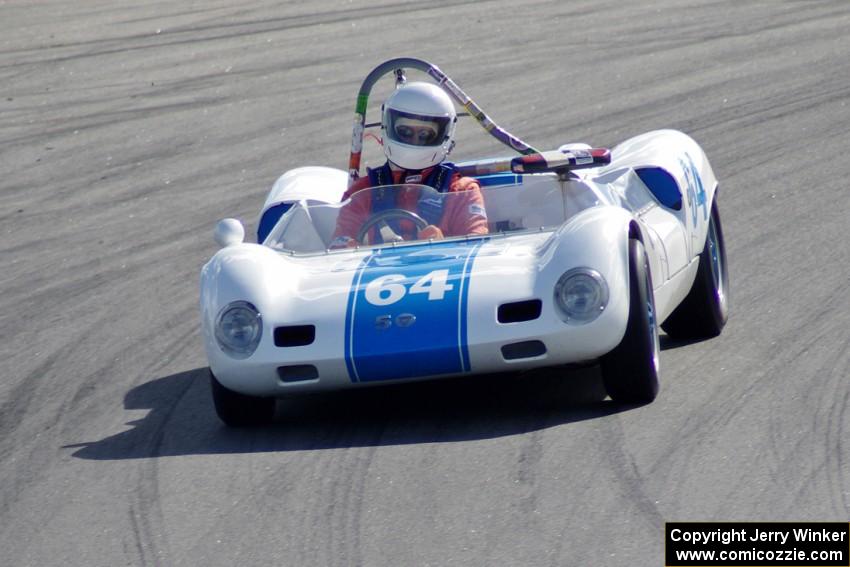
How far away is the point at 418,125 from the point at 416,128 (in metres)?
0.02

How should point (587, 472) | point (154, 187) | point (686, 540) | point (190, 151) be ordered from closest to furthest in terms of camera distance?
point (686, 540), point (587, 472), point (154, 187), point (190, 151)

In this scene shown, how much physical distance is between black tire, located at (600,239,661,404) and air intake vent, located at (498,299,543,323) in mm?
346

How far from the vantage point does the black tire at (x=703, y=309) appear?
7.99 metres

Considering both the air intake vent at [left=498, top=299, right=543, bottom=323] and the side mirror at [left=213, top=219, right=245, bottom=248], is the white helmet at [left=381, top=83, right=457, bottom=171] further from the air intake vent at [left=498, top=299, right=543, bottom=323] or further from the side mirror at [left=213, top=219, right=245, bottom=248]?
the air intake vent at [left=498, top=299, right=543, bottom=323]

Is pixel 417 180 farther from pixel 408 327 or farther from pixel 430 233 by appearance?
pixel 408 327

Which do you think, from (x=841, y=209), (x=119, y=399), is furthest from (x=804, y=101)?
(x=119, y=399)

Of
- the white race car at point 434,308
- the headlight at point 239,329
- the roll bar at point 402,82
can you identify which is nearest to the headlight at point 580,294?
the white race car at point 434,308

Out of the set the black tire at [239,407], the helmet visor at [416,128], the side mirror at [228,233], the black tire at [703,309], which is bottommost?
the black tire at [703,309]

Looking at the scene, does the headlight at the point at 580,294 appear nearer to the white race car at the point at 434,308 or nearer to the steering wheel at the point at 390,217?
the white race car at the point at 434,308

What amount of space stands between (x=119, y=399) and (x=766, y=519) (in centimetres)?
357

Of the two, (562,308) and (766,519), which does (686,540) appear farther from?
(562,308)

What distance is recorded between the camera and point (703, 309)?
26.2ft

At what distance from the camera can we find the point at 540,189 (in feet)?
26.3

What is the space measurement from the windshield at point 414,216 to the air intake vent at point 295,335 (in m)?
0.91
